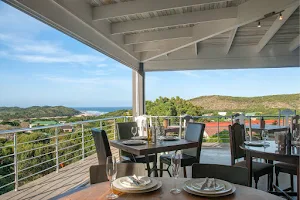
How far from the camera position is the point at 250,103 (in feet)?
34.6

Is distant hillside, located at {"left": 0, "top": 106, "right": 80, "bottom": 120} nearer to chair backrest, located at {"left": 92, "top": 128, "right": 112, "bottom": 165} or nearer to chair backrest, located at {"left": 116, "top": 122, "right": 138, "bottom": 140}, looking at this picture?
chair backrest, located at {"left": 116, "top": 122, "right": 138, "bottom": 140}

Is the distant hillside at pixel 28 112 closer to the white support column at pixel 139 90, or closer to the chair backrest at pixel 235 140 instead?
the white support column at pixel 139 90

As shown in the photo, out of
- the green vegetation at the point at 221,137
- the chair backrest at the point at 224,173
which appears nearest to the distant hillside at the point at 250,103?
the green vegetation at the point at 221,137

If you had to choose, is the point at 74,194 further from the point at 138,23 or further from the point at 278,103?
the point at 278,103

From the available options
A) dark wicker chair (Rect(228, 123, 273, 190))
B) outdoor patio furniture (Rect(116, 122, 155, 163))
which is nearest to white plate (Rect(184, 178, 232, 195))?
dark wicker chair (Rect(228, 123, 273, 190))

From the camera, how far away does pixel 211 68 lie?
6.93 m

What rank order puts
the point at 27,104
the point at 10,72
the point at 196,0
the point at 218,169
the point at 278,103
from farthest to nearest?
the point at 10,72
the point at 27,104
the point at 278,103
the point at 196,0
the point at 218,169

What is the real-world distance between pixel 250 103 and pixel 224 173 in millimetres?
9640

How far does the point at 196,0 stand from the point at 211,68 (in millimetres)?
3837

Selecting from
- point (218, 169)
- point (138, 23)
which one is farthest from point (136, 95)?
point (218, 169)

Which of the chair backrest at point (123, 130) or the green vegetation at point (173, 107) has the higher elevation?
the green vegetation at point (173, 107)

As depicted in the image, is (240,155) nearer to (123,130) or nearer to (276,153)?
(276,153)

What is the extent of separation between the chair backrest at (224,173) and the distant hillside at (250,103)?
355 inches

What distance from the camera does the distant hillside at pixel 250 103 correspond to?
9641 millimetres
